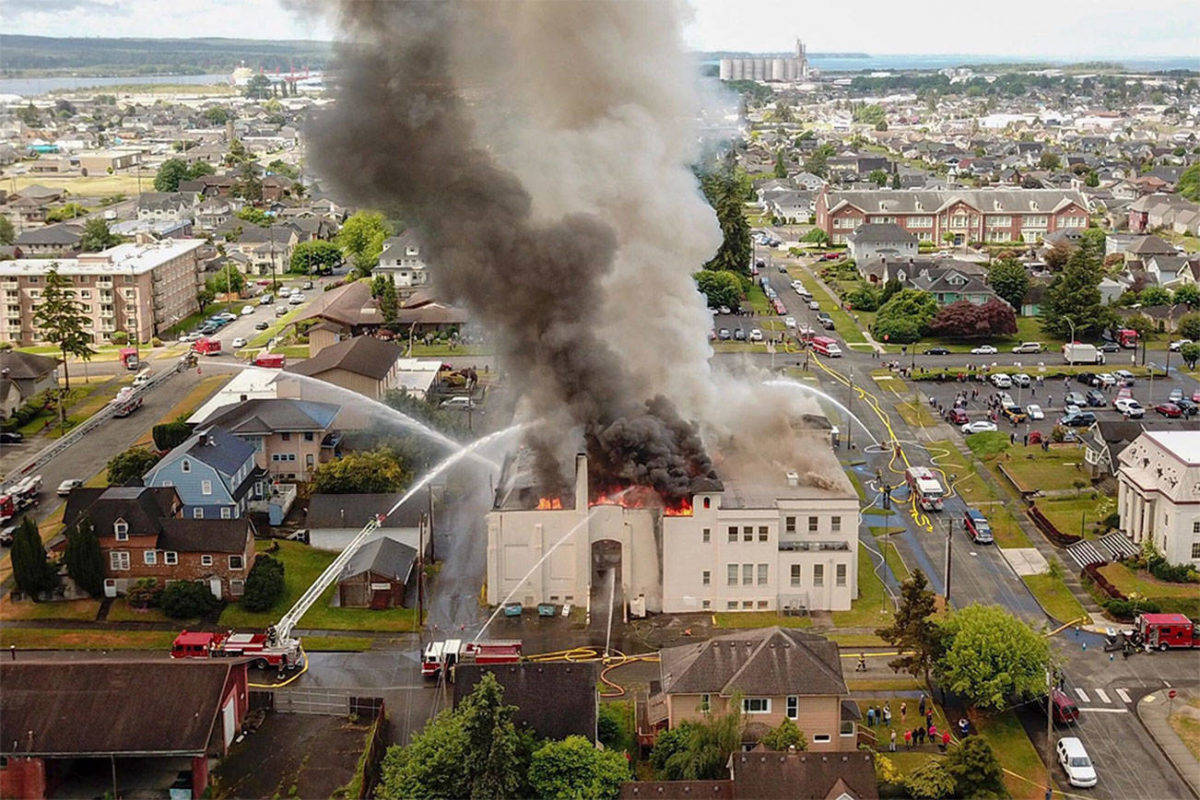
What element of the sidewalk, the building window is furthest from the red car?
the building window

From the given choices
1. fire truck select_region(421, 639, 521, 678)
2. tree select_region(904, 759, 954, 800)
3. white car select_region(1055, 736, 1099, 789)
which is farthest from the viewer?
fire truck select_region(421, 639, 521, 678)

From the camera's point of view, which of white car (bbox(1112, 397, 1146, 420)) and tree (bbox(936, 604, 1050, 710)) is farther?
white car (bbox(1112, 397, 1146, 420))

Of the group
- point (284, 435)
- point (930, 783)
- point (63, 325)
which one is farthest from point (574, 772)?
point (63, 325)

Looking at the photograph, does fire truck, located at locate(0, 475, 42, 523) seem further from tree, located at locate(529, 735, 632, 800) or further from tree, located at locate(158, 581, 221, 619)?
tree, located at locate(529, 735, 632, 800)

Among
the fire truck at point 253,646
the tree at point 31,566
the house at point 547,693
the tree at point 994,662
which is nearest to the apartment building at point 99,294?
the tree at point 31,566

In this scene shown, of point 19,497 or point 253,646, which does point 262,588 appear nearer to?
point 253,646

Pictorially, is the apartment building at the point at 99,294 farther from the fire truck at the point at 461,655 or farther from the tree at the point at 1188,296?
the tree at the point at 1188,296

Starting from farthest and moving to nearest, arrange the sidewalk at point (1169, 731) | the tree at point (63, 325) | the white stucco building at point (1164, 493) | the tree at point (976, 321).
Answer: the tree at point (976, 321), the tree at point (63, 325), the white stucco building at point (1164, 493), the sidewalk at point (1169, 731)
